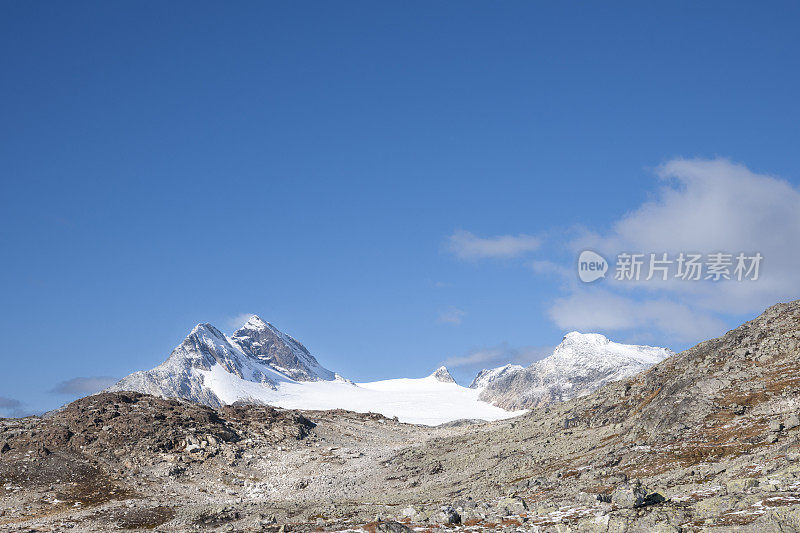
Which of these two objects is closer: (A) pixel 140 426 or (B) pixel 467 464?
(B) pixel 467 464

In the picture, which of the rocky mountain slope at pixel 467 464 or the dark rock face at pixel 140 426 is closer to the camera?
the rocky mountain slope at pixel 467 464

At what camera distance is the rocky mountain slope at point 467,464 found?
3117cm

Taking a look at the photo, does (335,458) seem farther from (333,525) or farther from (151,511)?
(333,525)

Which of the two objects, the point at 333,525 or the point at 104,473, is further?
the point at 104,473

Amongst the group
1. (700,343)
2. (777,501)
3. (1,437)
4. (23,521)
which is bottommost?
(23,521)

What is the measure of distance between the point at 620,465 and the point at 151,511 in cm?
4525

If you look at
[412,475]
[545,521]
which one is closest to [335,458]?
[412,475]

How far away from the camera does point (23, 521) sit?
58.3 meters

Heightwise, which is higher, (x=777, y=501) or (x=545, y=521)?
(x=777, y=501)

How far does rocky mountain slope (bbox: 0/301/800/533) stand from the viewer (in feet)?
102

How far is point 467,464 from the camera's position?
239 feet

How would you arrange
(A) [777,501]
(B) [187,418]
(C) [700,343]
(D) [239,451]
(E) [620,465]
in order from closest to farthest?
(A) [777,501]
(E) [620,465]
(C) [700,343]
(D) [239,451]
(B) [187,418]

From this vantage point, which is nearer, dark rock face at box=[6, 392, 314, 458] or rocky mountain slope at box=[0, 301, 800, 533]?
rocky mountain slope at box=[0, 301, 800, 533]

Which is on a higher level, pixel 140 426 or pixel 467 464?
pixel 467 464
